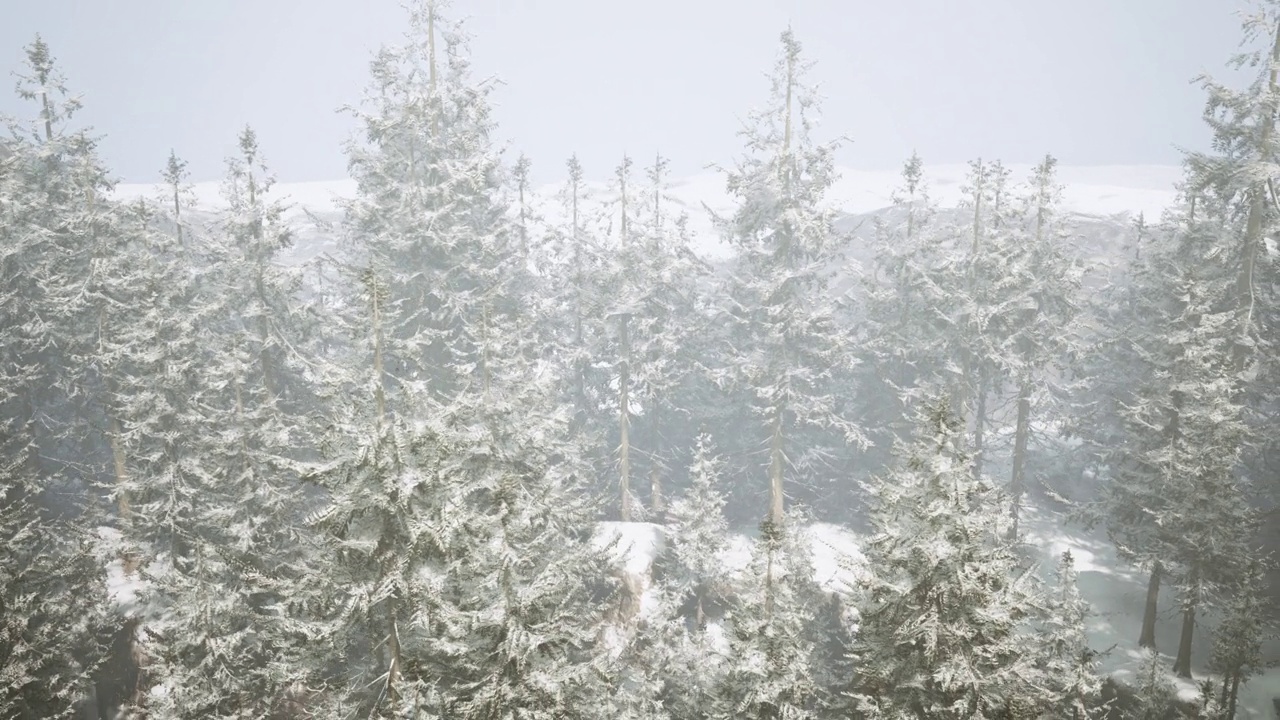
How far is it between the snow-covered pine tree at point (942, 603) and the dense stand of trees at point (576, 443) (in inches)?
2.7

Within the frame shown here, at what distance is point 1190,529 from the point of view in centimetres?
1989

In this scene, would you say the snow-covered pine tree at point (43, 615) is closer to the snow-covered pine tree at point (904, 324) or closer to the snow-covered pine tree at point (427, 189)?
the snow-covered pine tree at point (427, 189)

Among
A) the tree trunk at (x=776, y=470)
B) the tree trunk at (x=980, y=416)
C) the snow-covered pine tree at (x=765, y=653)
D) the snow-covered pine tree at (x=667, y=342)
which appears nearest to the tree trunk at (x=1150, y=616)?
the tree trunk at (x=980, y=416)

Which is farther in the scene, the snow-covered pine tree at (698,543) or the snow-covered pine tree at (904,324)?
the snow-covered pine tree at (904,324)

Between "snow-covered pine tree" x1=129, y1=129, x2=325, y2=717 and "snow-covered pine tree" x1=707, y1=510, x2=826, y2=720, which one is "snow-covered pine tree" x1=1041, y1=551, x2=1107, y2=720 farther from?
"snow-covered pine tree" x1=129, y1=129, x2=325, y2=717

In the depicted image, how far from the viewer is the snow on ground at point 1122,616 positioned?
67.2 ft

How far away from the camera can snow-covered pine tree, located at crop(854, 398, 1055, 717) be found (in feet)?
34.2

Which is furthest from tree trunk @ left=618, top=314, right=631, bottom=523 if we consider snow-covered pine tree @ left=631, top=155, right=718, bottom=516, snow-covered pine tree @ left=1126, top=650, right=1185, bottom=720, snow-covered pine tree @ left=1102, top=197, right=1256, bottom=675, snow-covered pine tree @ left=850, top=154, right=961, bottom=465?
snow-covered pine tree @ left=1126, top=650, right=1185, bottom=720

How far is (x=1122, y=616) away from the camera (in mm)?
25438

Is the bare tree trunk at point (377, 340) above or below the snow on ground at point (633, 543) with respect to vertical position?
above

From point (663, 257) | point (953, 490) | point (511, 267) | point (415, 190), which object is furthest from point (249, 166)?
point (953, 490)

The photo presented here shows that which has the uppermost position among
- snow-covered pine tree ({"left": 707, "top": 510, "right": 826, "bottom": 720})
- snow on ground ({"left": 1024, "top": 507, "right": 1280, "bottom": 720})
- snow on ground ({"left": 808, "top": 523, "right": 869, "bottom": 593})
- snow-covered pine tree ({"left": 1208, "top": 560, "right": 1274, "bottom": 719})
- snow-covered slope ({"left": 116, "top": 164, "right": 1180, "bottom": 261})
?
snow-covered slope ({"left": 116, "top": 164, "right": 1180, "bottom": 261})

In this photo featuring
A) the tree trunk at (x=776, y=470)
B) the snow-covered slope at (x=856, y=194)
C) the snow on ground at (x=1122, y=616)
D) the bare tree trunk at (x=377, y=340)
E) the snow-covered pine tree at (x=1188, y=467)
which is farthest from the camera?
the snow-covered slope at (x=856, y=194)

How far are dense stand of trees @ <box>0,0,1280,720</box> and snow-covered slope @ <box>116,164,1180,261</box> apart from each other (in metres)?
20.3
